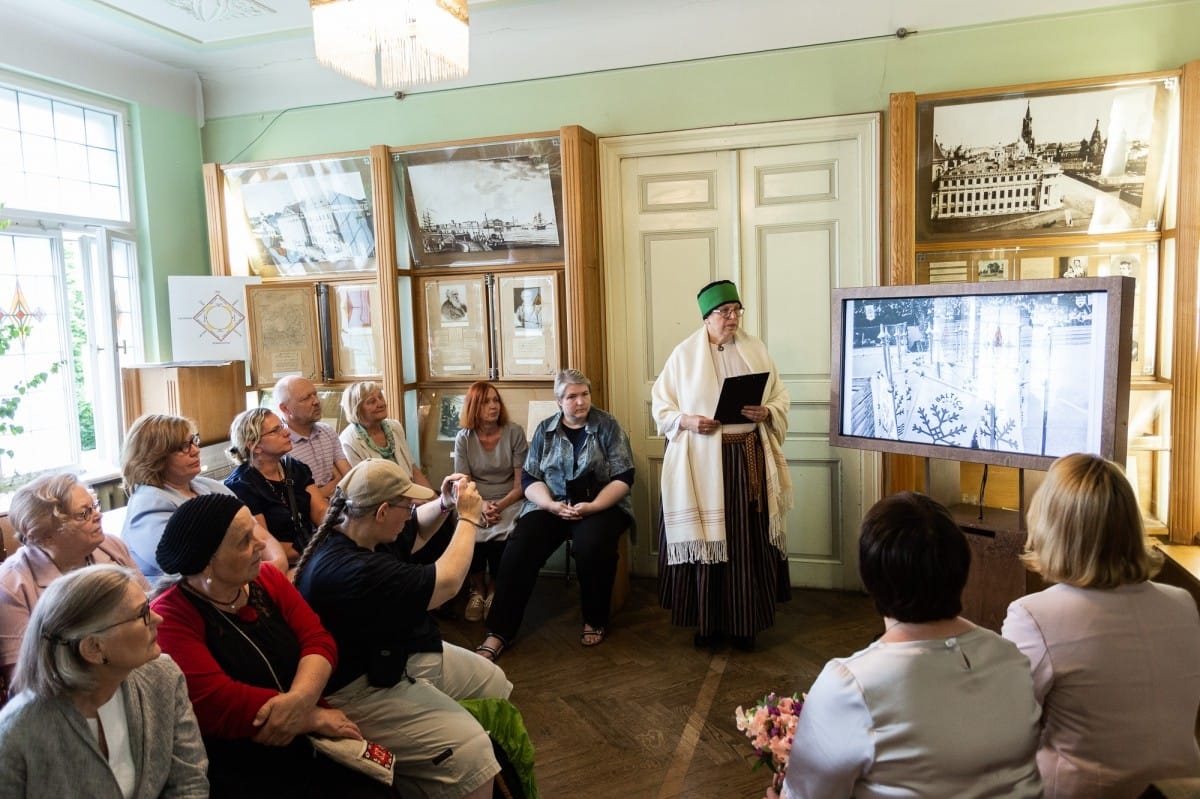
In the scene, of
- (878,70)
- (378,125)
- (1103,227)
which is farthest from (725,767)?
(378,125)

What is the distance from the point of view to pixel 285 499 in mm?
3367

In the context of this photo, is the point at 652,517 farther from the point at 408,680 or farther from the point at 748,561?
the point at 408,680

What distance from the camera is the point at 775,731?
1.66 meters

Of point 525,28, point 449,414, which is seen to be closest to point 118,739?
point 449,414

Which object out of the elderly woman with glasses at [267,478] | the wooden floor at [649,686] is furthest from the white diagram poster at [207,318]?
the wooden floor at [649,686]

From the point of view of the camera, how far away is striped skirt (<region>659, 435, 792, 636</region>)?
12.0 feet

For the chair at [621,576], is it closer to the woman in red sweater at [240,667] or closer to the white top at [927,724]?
the woman in red sweater at [240,667]

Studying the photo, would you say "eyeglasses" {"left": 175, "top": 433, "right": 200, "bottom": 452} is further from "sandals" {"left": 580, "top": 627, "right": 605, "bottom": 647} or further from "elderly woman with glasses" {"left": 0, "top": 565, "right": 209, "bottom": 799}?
"sandals" {"left": 580, "top": 627, "right": 605, "bottom": 647}

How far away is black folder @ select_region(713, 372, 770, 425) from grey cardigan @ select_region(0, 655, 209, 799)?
2387 mm

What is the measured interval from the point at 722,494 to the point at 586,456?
731 millimetres

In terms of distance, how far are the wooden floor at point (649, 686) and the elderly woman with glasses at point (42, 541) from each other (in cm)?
151

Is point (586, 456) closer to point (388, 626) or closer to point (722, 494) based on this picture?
point (722, 494)

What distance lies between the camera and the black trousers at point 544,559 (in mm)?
3832

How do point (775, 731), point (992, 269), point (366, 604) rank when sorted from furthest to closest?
point (992, 269), point (366, 604), point (775, 731)
